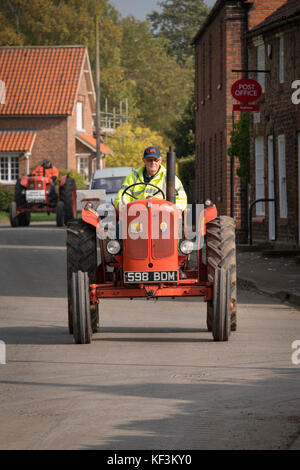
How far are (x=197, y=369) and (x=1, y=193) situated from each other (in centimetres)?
5479

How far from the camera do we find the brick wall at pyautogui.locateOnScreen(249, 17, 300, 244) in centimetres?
2942

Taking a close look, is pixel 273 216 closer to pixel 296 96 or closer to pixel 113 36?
pixel 296 96

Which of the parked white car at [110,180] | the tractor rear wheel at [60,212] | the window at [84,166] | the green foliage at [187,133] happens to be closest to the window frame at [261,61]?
the parked white car at [110,180]

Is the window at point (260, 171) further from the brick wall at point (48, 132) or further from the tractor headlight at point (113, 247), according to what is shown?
the brick wall at point (48, 132)

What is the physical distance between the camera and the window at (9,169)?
7062cm

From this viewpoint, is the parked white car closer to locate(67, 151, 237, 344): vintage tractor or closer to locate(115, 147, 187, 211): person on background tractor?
locate(115, 147, 187, 211): person on background tractor

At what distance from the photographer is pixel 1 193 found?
64938 mm

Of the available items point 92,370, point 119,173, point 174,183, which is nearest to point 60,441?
point 92,370

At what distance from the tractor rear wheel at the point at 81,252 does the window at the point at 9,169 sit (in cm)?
5744

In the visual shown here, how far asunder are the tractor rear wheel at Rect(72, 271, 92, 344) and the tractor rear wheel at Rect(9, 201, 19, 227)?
30506 mm

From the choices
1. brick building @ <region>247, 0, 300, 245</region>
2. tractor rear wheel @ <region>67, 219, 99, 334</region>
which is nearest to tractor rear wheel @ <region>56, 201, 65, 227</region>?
brick building @ <region>247, 0, 300, 245</region>

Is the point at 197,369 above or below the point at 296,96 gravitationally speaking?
below

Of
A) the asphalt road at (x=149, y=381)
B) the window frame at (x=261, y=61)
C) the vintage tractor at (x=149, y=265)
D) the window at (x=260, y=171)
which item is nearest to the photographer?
the asphalt road at (x=149, y=381)

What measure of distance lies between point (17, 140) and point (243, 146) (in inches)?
1435
